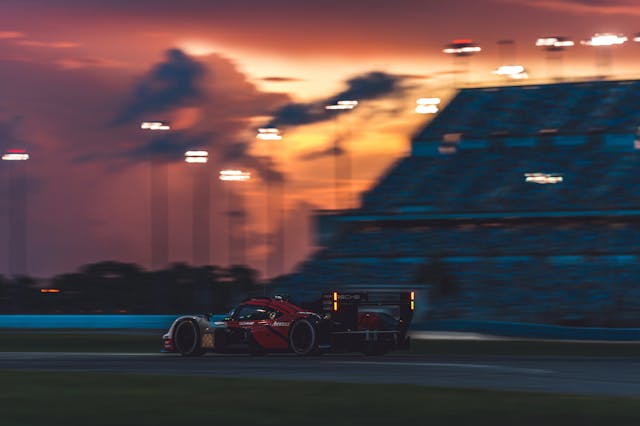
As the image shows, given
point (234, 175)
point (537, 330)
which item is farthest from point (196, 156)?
point (537, 330)

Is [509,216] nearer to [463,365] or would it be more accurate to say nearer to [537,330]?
[537,330]

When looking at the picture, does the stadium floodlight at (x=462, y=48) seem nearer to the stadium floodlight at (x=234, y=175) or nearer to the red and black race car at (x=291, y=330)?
the stadium floodlight at (x=234, y=175)

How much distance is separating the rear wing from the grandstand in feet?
75.5

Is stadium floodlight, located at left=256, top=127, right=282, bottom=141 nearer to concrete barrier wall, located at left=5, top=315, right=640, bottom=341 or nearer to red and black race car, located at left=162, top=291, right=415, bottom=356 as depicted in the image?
concrete barrier wall, located at left=5, top=315, right=640, bottom=341

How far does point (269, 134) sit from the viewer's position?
193 feet

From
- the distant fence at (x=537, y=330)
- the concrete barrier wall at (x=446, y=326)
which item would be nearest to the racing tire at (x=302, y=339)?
the concrete barrier wall at (x=446, y=326)

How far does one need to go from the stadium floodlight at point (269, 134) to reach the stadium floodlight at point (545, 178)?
13.1 meters

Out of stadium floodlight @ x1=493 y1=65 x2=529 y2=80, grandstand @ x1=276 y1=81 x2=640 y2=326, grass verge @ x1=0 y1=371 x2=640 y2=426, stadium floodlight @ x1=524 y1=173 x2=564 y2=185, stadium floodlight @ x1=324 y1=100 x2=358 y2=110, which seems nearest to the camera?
grass verge @ x1=0 y1=371 x2=640 y2=426

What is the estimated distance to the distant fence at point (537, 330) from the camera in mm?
34969

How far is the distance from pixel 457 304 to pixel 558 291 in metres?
4.44

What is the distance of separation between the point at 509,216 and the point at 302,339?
35.7 meters

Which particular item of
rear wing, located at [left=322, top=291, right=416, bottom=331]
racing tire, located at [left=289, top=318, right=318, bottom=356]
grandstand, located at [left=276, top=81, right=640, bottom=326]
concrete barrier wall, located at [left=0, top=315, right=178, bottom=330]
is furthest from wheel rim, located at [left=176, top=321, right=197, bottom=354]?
grandstand, located at [left=276, top=81, right=640, bottom=326]

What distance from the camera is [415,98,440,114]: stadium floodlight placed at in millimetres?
64938

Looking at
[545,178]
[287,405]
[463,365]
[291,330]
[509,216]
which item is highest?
[545,178]
